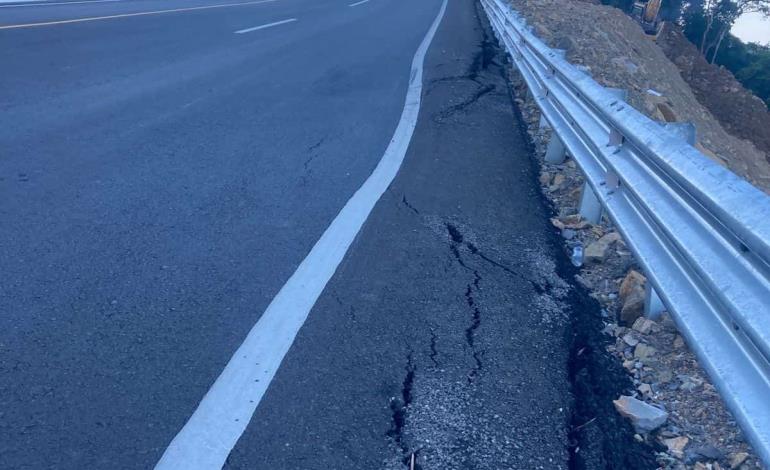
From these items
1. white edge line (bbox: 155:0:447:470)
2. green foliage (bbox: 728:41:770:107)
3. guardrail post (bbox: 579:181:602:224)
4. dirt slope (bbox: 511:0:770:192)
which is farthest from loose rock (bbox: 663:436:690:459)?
green foliage (bbox: 728:41:770:107)

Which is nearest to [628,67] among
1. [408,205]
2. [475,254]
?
[408,205]

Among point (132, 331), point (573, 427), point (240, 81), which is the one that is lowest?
point (240, 81)

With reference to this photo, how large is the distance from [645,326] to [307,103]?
5.59 m

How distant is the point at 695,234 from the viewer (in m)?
3.14

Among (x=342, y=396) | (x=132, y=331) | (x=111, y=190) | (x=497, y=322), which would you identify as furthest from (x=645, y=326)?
(x=111, y=190)

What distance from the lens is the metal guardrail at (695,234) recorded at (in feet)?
8.07

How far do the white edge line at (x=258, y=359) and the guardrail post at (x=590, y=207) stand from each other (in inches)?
57.4

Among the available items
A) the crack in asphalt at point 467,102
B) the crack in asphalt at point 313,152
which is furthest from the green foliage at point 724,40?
the crack in asphalt at point 313,152

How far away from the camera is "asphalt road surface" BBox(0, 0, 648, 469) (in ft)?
9.16

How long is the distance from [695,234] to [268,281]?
2112 millimetres

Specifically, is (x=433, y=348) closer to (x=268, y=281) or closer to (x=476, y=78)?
(x=268, y=281)

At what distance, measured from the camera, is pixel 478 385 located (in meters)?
3.20

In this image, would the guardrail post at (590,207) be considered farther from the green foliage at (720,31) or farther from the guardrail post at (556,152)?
the green foliage at (720,31)

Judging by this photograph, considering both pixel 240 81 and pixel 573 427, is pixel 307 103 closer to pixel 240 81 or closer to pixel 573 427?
pixel 240 81
